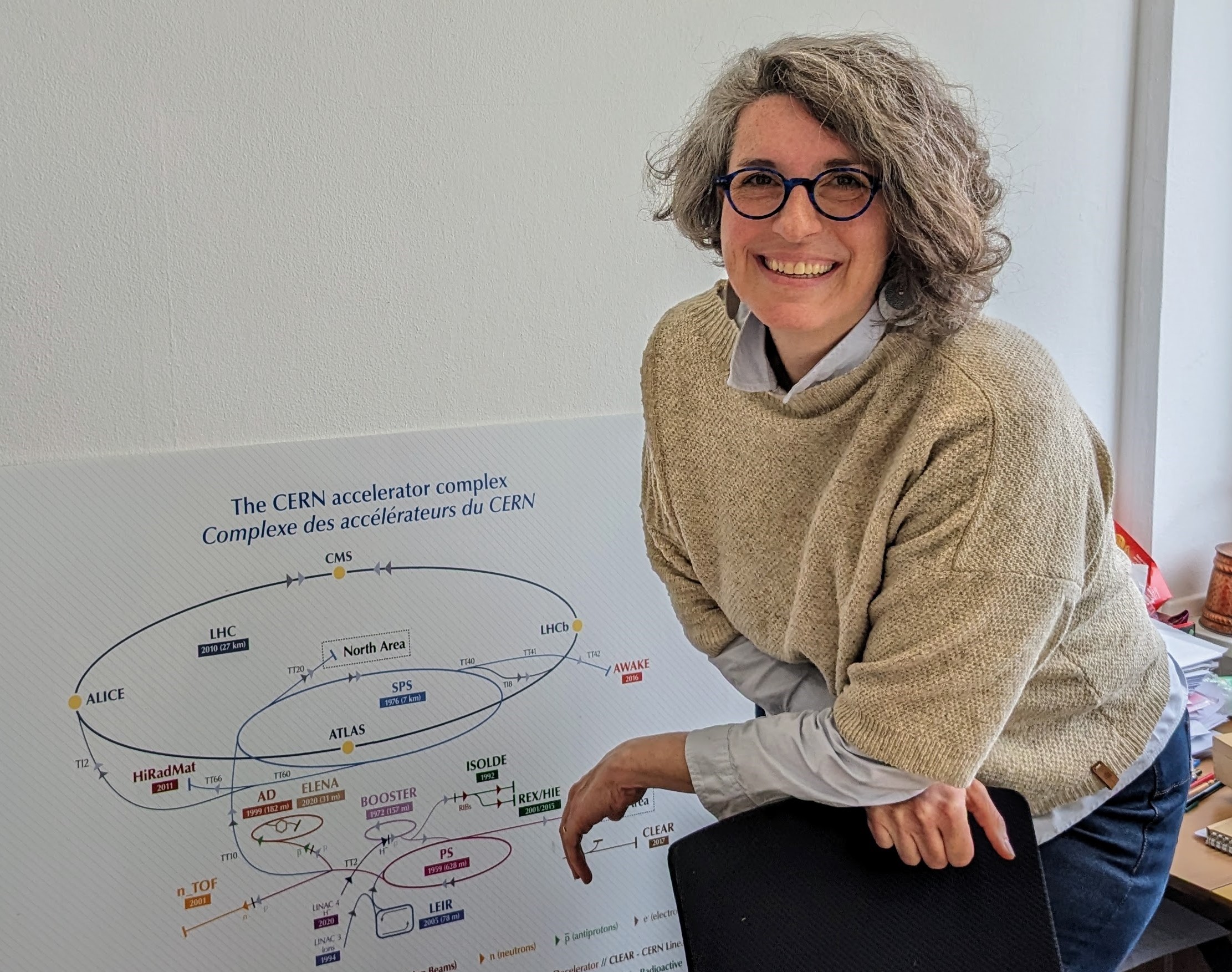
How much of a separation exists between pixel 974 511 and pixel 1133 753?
0.38 metres

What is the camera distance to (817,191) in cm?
97

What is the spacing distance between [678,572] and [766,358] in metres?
0.29

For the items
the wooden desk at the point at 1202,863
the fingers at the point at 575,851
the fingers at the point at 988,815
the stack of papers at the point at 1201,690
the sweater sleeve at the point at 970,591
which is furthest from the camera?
the stack of papers at the point at 1201,690

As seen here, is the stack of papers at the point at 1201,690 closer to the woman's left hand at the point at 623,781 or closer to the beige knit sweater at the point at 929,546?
the beige knit sweater at the point at 929,546

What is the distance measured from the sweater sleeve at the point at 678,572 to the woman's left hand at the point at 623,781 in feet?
0.46

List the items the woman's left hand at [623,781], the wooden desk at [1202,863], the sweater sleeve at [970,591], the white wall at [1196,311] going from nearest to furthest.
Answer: the sweater sleeve at [970,591] → the woman's left hand at [623,781] → the wooden desk at [1202,863] → the white wall at [1196,311]

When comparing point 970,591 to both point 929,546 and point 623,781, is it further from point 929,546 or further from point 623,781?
point 623,781

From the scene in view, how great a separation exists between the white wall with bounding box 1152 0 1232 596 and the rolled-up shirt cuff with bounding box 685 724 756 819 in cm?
137

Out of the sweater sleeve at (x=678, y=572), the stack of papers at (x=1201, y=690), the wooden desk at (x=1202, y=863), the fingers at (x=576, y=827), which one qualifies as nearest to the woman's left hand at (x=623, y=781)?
the fingers at (x=576, y=827)

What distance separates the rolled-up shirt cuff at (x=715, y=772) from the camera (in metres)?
1.07

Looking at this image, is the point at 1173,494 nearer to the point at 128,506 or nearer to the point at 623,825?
the point at 623,825

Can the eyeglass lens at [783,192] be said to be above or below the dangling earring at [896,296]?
above

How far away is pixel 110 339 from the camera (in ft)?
4.22

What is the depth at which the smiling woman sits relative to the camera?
91cm
